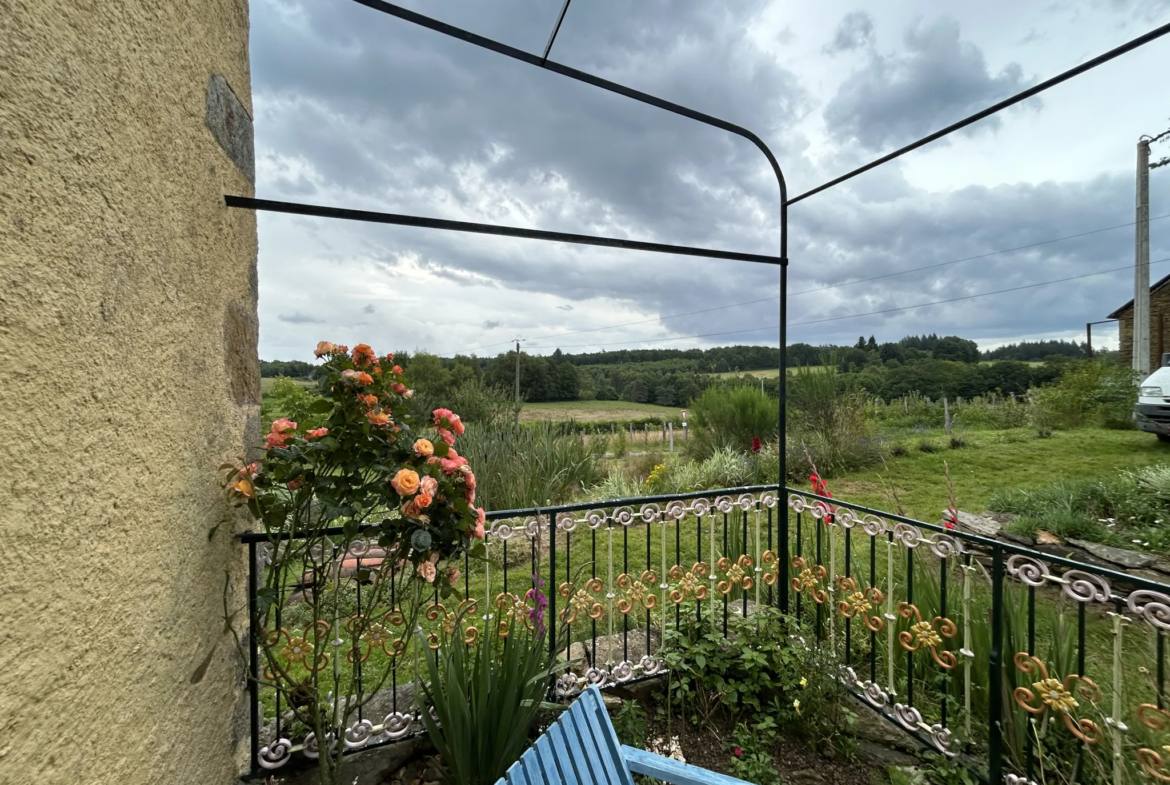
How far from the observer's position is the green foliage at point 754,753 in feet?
5.70

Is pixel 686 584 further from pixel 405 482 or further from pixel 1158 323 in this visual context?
pixel 1158 323

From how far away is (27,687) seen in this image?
2.23 ft

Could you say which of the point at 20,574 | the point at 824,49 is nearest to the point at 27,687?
the point at 20,574

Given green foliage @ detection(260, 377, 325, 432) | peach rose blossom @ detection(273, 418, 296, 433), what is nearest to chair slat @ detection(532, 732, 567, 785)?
peach rose blossom @ detection(273, 418, 296, 433)

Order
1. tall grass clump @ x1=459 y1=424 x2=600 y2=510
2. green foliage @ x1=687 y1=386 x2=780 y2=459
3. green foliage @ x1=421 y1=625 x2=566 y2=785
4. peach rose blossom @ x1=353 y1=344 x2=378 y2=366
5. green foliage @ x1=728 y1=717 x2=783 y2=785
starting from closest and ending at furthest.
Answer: peach rose blossom @ x1=353 y1=344 x2=378 y2=366
green foliage @ x1=421 y1=625 x2=566 y2=785
green foliage @ x1=728 y1=717 x2=783 y2=785
tall grass clump @ x1=459 y1=424 x2=600 y2=510
green foliage @ x1=687 y1=386 x2=780 y2=459

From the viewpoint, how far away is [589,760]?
126 cm

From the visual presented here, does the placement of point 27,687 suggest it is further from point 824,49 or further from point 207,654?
point 824,49

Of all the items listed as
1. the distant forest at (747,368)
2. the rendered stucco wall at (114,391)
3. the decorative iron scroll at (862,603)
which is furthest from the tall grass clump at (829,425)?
the rendered stucco wall at (114,391)

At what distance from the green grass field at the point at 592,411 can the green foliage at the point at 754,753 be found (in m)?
5.56

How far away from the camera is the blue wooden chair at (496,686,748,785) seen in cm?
118

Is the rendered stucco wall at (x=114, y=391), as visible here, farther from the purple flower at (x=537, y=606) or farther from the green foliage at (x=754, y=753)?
the green foliage at (x=754, y=753)

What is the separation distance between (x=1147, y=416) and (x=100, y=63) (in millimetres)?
9742

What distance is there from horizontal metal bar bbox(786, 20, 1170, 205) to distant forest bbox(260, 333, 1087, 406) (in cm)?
602

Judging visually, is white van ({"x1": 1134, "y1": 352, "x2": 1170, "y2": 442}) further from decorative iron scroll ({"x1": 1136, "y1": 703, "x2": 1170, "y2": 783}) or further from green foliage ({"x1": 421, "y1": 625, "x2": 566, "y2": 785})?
green foliage ({"x1": 421, "y1": 625, "x2": 566, "y2": 785})
